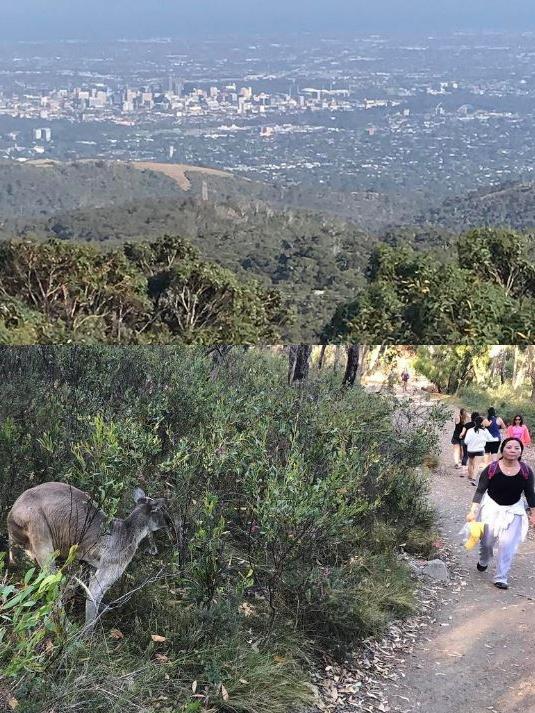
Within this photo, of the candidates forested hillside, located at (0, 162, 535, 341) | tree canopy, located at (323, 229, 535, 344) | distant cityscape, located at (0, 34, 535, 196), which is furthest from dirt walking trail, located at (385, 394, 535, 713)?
distant cityscape, located at (0, 34, 535, 196)

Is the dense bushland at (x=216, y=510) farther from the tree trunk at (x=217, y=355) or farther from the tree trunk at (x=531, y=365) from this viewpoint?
the tree trunk at (x=531, y=365)

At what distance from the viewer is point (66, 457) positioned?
4652 mm

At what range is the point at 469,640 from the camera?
4.93m

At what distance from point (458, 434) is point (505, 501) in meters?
0.58

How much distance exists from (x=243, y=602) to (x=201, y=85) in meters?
131

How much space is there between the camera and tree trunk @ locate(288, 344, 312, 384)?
5.99 m

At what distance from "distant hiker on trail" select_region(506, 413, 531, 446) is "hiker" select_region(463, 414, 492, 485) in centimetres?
12

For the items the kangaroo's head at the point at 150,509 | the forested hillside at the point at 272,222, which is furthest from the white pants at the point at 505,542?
the forested hillside at the point at 272,222

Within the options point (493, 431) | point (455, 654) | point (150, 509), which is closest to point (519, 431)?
point (493, 431)

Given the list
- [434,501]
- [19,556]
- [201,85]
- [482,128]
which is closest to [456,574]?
[434,501]

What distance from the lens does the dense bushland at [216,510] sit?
399 centimetres

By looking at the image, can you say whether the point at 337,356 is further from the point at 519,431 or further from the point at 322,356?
the point at 519,431

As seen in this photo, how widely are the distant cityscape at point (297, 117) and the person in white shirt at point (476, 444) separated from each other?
96.0 meters

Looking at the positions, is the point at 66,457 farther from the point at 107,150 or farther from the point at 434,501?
the point at 107,150
